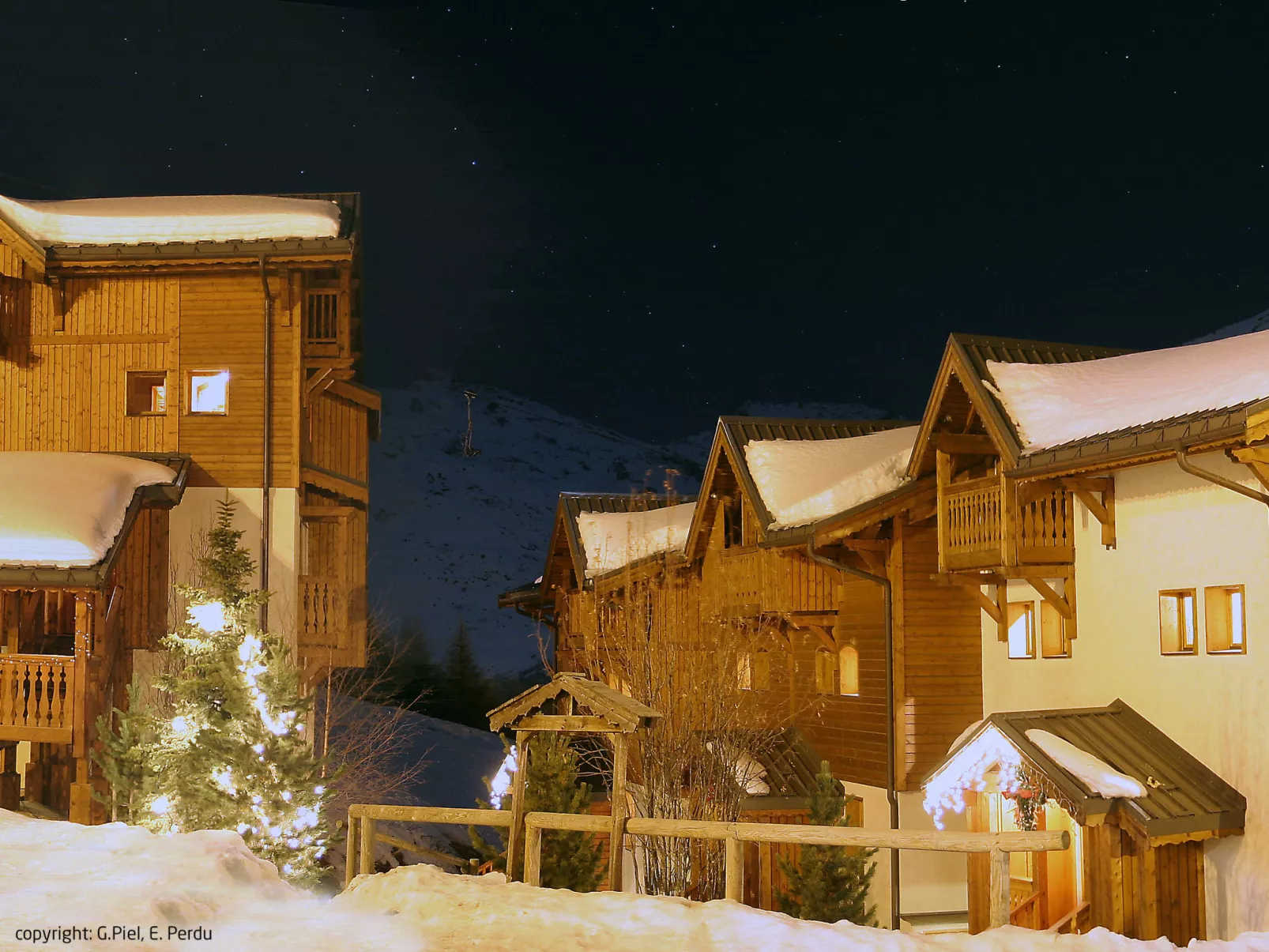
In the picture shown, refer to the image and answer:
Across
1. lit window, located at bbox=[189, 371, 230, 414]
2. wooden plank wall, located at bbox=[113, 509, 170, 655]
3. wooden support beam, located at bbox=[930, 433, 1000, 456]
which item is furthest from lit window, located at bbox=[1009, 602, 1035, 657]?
lit window, located at bbox=[189, 371, 230, 414]

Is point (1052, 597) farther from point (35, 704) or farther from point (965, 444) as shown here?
point (35, 704)

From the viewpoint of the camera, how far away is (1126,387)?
17.2m

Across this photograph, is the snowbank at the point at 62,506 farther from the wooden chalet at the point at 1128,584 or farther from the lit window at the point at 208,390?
the wooden chalet at the point at 1128,584

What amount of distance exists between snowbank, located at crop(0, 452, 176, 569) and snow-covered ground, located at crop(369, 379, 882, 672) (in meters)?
44.1

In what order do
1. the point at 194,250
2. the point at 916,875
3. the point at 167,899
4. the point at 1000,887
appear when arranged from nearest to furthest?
the point at 167,899 → the point at 1000,887 → the point at 916,875 → the point at 194,250

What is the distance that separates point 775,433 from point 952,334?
24.1ft

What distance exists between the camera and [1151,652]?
16.8 m

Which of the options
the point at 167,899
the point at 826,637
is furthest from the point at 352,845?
the point at 826,637

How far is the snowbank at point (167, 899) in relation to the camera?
9.39 meters

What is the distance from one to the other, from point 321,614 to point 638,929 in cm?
1600

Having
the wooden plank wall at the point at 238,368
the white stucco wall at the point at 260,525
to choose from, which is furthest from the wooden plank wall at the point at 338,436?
the white stucco wall at the point at 260,525

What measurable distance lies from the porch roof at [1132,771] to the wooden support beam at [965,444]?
158 inches

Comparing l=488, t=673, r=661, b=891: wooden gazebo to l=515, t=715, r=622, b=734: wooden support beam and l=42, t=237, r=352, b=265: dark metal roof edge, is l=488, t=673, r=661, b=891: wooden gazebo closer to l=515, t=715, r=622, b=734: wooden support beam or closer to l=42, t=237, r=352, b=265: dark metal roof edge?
l=515, t=715, r=622, b=734: wooden support beam

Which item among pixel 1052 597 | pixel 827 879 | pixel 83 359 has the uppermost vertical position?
pixel 83 359
